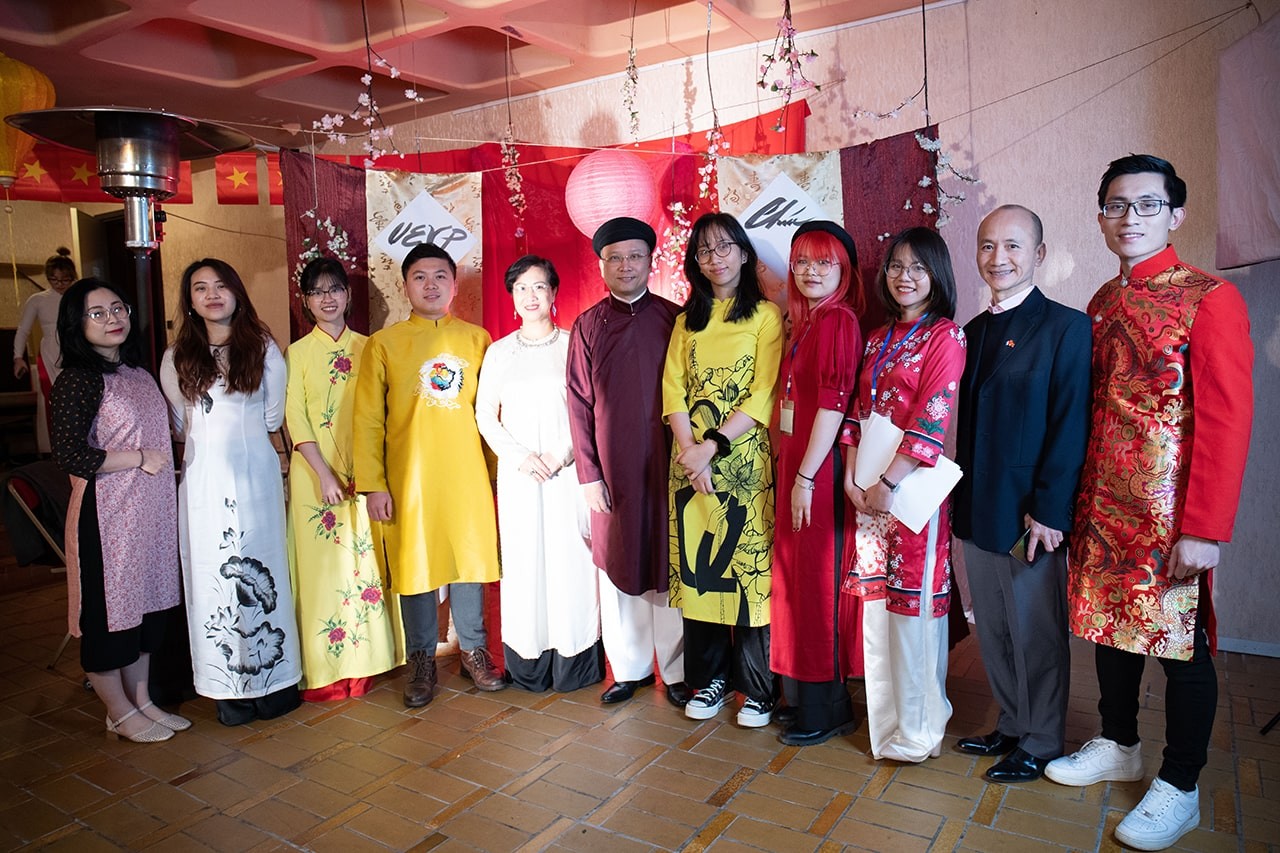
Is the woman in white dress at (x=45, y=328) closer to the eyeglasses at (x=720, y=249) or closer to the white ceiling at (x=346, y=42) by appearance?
the white ceiling at (x=346, y=42)

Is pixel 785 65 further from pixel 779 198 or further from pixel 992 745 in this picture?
pixel 992 745

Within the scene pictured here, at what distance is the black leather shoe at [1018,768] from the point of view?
237 cm

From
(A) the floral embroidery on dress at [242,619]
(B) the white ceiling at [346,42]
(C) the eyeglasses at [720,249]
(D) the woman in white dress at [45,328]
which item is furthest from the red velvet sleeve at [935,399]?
(D) the woman in white dress at [45,328]

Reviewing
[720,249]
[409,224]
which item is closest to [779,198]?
[720,249]

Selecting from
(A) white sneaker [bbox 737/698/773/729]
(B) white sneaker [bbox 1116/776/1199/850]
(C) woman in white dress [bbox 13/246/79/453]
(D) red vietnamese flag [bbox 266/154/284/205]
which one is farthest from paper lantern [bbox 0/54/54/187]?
(B) white sneaker [bbox 1116/776/1199/850]

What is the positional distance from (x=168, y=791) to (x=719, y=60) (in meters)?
3.72

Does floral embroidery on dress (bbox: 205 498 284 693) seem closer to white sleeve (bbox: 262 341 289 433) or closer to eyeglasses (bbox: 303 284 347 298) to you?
white sleeve (bbox: 262 341 289 433)

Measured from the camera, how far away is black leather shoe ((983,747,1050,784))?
2369 millimetres

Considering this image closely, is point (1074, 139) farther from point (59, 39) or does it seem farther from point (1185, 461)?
point (59, 39)

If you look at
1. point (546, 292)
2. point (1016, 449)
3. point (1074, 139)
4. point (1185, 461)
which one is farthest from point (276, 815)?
point (1074, 139)

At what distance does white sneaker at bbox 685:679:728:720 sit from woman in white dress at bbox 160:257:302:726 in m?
1.43

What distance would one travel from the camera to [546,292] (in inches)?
119

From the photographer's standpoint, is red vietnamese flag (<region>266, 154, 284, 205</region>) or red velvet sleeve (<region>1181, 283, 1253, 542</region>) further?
red vietnamese flag (<region>266, 154, 284, 205</region>)

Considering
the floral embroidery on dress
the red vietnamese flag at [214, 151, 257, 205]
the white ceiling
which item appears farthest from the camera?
the red vietnamese flag at [214, 151, 257, 205]
